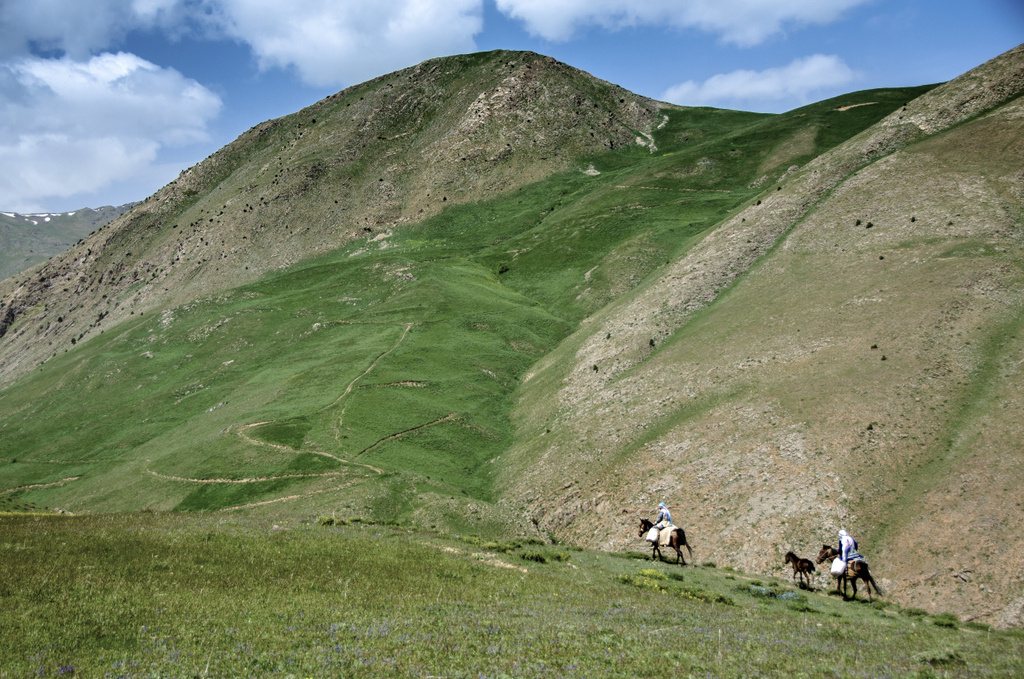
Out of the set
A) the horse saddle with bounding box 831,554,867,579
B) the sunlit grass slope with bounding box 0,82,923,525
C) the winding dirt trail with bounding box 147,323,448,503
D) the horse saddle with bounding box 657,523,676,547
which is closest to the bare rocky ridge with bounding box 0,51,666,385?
the sunlit grass slope with bounding box 0,82,923,525

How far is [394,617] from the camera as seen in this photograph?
18922mm

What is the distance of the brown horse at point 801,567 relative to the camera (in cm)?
3228

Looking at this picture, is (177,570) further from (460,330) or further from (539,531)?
(460,330)

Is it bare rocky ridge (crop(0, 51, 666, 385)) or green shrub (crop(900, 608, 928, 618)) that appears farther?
bare rocky ridge (crop(0, 51, 666, 385))

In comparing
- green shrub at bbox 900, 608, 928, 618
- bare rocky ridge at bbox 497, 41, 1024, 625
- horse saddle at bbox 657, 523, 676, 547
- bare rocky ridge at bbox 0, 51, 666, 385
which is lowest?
green shrub at bbox 900, 608, 928, 618

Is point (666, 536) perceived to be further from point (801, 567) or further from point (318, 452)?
point (318, 452)

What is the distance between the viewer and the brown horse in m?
32.3

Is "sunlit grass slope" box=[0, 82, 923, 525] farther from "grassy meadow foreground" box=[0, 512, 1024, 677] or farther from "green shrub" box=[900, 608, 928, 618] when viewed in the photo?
"green shrub" box=[900, 608, 928, 618]

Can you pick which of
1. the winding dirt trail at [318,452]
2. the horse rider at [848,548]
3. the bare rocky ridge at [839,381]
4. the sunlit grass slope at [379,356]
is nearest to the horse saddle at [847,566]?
the horse rider at [848,548]

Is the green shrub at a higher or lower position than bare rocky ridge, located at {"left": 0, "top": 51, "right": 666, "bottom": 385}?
lower

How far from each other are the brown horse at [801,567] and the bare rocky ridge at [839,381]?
1.94 metres

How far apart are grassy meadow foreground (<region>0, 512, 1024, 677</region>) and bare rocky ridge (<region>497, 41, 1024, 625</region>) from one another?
753 cm

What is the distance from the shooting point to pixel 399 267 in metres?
121

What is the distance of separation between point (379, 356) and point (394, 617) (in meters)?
66.7
